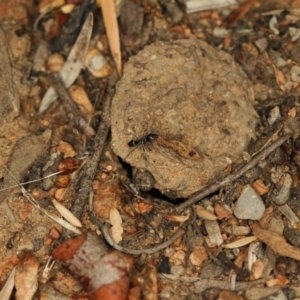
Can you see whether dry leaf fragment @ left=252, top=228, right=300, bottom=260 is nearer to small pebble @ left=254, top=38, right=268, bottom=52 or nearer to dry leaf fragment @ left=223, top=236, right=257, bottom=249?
dry leaf fragment @ left=223, top=236, right=257, bottom=249

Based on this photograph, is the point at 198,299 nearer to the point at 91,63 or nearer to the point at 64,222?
the point at 64,222

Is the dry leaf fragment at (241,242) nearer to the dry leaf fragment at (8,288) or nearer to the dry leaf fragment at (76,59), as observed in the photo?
the dry leaf fragment at (8,288)

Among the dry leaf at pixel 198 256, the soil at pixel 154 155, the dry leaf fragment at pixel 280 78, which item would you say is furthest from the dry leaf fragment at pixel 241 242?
the dry leaf fragment at pixel 280 78

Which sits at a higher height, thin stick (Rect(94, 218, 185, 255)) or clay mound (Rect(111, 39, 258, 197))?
clay mound (Rect(111, 39, 258, 197))

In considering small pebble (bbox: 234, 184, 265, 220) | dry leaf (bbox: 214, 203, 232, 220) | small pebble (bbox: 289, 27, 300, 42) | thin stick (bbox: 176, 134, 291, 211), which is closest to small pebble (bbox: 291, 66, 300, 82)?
small pebble (bbox: 289, 27, 300, 42)

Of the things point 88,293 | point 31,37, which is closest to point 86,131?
point 31,37

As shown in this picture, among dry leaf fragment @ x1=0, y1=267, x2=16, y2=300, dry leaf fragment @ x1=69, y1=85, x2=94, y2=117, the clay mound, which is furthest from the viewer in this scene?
dry leaf fragment @ x1=69, y1=85, x2=94, y2=117
